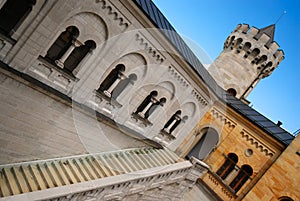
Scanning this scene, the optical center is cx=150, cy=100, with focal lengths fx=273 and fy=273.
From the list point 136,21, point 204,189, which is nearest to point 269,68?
point 204,189

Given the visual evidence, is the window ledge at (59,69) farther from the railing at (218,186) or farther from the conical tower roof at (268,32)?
the conical tower roof at (268,32)

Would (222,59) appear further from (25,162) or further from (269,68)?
(25,162)

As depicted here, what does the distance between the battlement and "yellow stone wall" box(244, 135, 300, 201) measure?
14.0 meters

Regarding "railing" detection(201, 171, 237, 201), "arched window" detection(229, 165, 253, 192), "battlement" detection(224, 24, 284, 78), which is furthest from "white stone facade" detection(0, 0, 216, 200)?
"battlement" detection(224, 24, 284, 78)

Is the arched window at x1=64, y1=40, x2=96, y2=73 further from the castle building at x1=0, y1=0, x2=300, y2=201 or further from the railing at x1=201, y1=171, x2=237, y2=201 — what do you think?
the railing at x1=201, y1=171, x2=237, y2=201

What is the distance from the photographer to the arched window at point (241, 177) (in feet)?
56.1

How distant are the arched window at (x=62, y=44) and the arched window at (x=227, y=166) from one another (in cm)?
1276

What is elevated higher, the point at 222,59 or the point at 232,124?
the point at 222,59

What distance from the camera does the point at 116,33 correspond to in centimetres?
1053

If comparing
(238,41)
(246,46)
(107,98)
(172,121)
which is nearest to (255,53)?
(246,46)

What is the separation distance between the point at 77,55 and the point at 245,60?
70.0 feet

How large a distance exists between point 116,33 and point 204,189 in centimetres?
1054

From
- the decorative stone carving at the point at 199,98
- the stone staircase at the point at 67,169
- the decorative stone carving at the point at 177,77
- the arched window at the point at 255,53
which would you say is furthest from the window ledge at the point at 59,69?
the arched window at the point at 255,53

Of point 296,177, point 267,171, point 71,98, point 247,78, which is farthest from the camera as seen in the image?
point 247,78
